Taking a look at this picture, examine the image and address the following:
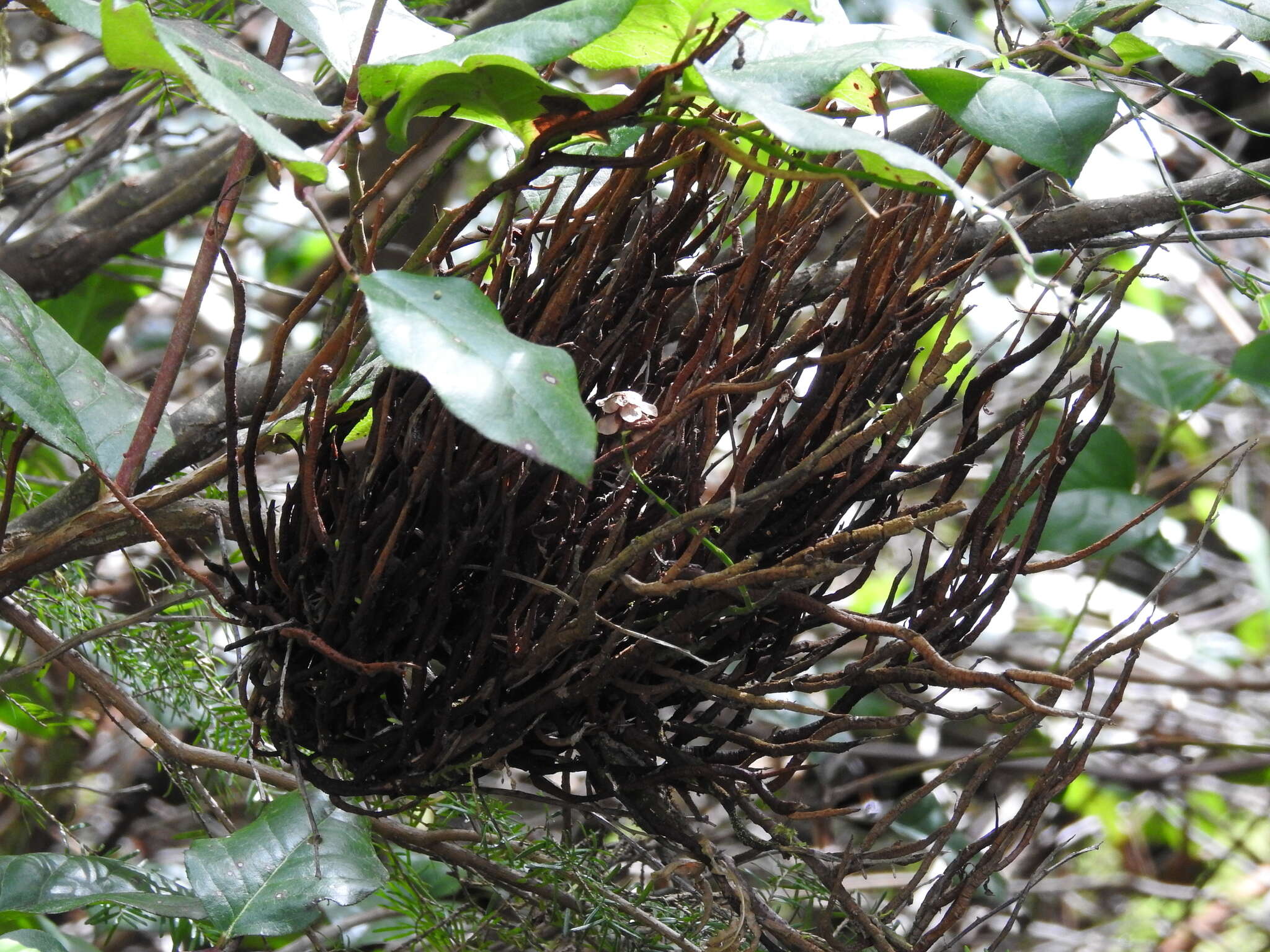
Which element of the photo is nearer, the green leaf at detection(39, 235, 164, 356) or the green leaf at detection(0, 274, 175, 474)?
the green leaf at detection(0, 274, 175, 474)

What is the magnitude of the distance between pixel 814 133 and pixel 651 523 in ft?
0.49

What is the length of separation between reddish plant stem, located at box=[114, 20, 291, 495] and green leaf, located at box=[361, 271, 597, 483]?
187mm

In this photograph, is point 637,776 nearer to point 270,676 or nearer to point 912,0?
point 270,676

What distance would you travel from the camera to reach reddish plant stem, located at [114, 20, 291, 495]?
461 millimetres

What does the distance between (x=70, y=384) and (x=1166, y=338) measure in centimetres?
115

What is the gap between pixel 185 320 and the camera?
1.70 ft

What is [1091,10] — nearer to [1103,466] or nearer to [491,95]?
[491,95]

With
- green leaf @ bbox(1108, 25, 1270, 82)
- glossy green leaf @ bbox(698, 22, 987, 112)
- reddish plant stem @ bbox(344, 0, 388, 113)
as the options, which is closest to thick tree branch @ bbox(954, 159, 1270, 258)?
green leaf @ bbox(1108, 25, 1270, 82)

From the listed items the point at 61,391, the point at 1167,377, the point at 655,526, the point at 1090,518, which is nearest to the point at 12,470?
the point at 61,391

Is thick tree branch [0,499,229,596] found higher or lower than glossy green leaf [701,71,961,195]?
lower

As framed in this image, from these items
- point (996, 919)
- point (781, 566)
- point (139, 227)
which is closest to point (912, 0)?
point (781, 566)

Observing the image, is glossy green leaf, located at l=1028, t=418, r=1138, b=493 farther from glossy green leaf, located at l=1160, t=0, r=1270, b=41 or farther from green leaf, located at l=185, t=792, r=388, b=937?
green leaf, located at l=185, t=792, r=388, b=937

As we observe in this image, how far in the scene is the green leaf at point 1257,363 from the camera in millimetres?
780

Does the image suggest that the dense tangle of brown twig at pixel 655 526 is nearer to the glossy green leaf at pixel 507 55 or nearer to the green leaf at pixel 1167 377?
the glossy green leaf at pixel 507 55
